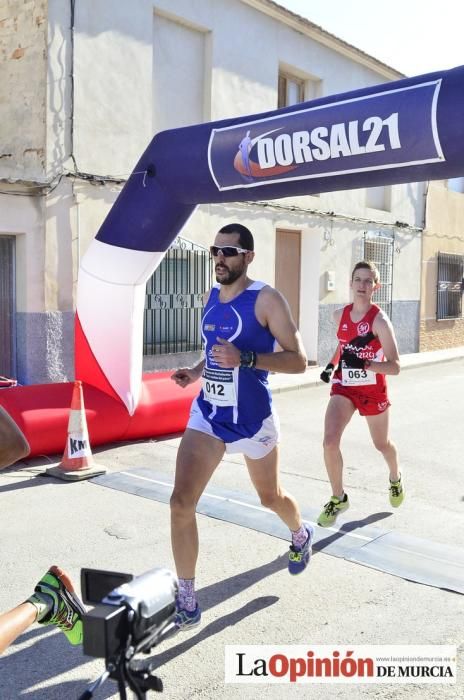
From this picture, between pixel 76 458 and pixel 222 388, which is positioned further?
pixel 76 458

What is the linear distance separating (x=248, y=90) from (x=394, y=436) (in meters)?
7.38

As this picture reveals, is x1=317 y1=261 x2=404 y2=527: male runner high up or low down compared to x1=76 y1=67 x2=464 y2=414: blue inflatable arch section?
down

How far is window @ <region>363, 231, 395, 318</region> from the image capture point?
54.7ft

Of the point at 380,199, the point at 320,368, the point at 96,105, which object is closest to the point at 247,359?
the point at 96,105

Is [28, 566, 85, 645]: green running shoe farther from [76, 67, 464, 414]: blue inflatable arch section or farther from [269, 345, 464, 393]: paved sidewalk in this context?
[269, 345, 464, 393]: paved sidewalk

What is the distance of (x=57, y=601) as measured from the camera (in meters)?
2.89

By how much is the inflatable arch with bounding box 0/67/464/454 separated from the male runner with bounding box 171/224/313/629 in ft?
4.87

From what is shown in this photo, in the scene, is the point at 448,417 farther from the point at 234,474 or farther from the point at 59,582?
the point at 59,582

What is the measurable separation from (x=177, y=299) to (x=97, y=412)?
5.20 metres

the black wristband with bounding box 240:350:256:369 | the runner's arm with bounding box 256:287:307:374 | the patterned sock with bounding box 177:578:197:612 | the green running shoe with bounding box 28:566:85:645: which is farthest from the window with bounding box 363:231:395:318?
the green running shoe with bounding box 28:566:85:645

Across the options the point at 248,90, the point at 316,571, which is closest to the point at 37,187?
the point at 248,90

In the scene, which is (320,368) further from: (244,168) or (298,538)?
(298,538)

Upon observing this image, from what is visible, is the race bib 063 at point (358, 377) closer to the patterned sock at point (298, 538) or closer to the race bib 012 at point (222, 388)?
the patterned sock at point (298, 538)

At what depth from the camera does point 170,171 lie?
652 centimetres
